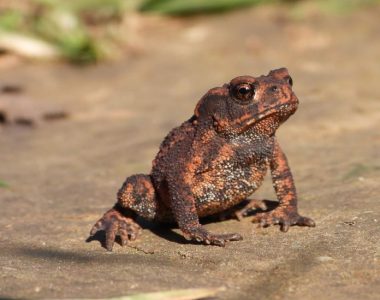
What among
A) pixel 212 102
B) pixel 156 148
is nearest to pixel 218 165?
pixel 212 102

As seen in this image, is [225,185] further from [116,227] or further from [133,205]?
[116,227]

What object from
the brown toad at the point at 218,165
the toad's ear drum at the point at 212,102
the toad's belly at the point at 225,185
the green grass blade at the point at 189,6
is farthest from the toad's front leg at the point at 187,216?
the green grass blade at the point at 189,6

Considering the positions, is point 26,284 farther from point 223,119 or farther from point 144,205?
point 223,119

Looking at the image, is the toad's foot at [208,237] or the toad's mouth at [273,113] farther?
the toad's mouth at [273,113]

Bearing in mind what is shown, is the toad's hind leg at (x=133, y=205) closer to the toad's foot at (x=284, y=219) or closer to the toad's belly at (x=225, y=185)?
the toad's belly at (x=225, y=185)

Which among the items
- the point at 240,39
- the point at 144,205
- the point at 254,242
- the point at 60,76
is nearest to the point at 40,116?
the point at 60,76

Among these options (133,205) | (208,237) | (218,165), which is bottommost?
(208,237)
